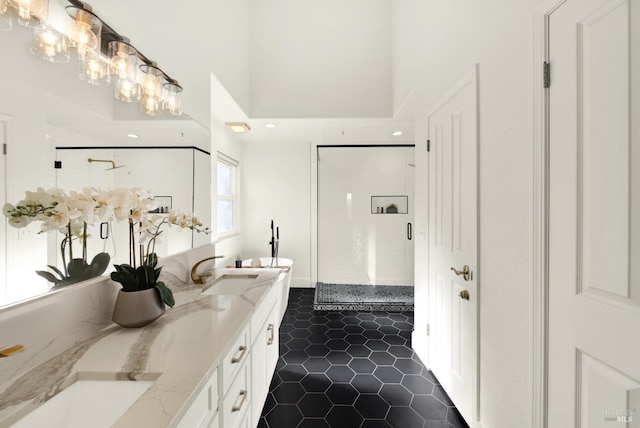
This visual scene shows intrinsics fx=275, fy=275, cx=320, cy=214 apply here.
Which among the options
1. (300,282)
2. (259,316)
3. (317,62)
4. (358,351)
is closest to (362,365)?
(358,351)

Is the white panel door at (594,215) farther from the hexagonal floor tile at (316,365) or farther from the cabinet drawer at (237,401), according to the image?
the hexagonal floor tile at (316,365)

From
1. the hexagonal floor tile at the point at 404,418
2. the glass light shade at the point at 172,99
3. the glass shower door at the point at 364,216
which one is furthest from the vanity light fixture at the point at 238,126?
the hexagonal floor tile at the point at 404,418

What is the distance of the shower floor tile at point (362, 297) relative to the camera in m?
3.48

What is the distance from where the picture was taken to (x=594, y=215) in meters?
0.90

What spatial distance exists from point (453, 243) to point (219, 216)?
303 cm

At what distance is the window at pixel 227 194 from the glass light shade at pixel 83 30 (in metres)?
2.52

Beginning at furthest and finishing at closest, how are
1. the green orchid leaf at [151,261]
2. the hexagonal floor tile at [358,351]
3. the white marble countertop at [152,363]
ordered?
the hexagonal floor tile at [358,351] < the green orchid leaf at [151,261] < the white marble countertop at [152,363]

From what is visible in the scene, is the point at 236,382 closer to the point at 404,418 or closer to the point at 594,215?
the point at 404,418

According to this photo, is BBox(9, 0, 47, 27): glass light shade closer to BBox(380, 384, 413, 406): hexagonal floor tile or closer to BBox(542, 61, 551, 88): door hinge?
BBox(542, 61, 551, 88): door hinge

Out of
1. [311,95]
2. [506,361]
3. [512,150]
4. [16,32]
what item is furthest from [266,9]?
[506,361]

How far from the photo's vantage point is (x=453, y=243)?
70.0 inches

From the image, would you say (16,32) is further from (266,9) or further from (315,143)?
(315,143)

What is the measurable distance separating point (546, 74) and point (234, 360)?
1.67 m

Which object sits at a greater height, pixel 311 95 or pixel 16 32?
pixel 311 95
